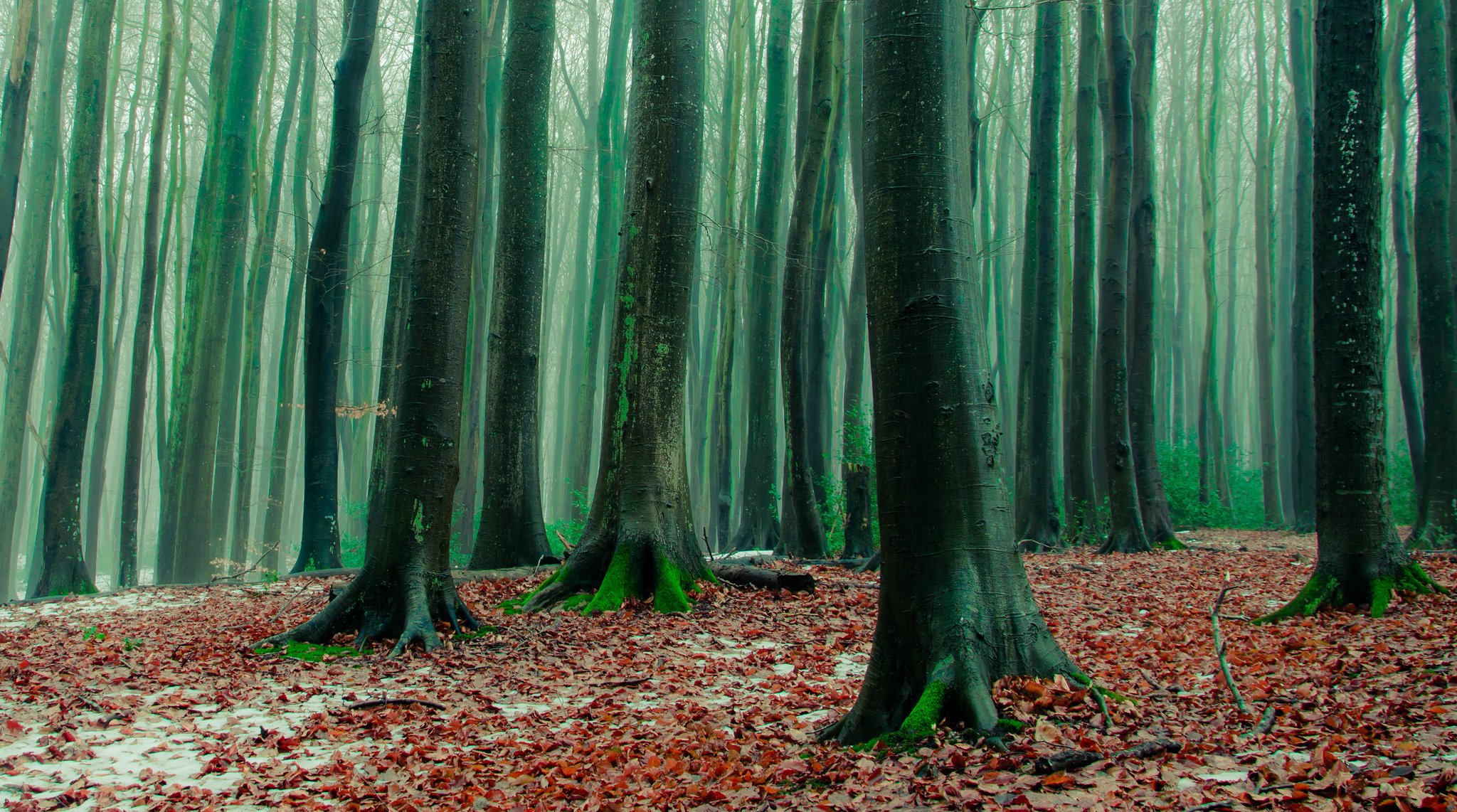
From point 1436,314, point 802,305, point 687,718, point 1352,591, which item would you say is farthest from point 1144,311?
point 687,718

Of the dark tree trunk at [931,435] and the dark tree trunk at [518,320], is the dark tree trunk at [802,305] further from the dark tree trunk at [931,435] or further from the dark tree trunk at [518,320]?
the dark tree trunk at [931,435]

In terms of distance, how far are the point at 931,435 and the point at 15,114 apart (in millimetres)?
12506

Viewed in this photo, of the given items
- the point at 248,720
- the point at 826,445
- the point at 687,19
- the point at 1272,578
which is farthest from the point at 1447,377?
the point at 826,445

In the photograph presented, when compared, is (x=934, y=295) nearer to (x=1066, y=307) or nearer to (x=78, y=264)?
(x=78, y=264)

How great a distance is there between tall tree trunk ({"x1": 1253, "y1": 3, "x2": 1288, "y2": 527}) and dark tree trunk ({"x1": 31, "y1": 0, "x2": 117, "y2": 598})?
2124 cm

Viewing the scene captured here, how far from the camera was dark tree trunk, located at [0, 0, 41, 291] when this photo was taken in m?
10.5

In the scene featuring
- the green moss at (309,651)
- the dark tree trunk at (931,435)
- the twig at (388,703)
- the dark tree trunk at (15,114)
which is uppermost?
the dark tree trunk at (15,114)

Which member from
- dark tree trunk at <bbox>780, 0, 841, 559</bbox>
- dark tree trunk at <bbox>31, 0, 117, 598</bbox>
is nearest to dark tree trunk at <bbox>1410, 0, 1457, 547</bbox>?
dark tree trunk at <bbox>780, 0, 841, 559</bbox>

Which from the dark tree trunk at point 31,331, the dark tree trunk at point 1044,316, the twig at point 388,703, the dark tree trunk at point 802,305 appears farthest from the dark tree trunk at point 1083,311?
the dark tree trunk at point 31,331

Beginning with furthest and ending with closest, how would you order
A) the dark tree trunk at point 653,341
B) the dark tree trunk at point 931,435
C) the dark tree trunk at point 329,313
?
the dark tree trunk at point 329,313 < the dark tree trunk at point 653,341 < the dark tree trunk at point 931,435

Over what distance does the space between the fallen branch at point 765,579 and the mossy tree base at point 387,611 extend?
243cm

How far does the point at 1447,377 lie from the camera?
8797 millimetres

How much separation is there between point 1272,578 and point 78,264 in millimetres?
13566

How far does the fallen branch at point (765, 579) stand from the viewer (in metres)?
7.50
